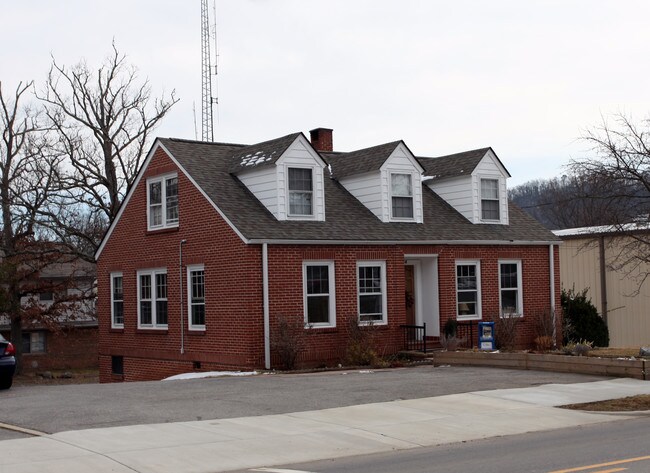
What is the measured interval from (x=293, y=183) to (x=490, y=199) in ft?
25.5

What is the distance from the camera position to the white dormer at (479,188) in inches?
1171

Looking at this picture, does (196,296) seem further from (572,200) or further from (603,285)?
(603,285)

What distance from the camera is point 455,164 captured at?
3084cm

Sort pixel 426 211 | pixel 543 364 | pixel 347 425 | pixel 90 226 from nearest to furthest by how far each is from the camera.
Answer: pixel 347 425, pixel 543 364, pixel 426 211, pixel 90 226

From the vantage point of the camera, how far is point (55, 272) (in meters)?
55.2

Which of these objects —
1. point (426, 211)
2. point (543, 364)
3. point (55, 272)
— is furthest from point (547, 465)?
point (55, 272)

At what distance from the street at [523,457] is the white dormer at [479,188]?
661 inches

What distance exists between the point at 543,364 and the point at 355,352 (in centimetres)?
546

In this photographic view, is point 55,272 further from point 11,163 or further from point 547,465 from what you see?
point 547,465

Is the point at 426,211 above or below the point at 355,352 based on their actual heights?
above

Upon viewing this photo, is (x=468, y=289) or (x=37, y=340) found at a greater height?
(x=468, y=289)

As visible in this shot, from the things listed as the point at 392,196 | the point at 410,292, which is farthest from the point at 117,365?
the point at 392,196

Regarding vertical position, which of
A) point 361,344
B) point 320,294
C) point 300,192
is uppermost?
point 300,192

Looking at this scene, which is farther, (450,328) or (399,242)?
(450,328)
